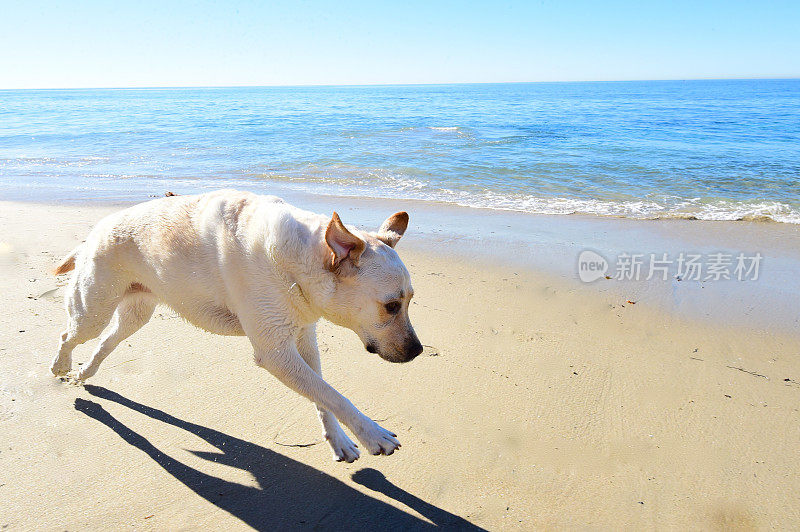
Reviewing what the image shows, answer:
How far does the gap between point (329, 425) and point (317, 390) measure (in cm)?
58

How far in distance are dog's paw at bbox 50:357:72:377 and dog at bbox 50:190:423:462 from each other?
63 centimetres

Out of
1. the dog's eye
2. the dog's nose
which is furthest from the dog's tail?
the dog's nose

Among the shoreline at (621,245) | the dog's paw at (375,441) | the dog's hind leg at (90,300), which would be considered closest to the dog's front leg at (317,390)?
the dog's paw at (375,441)

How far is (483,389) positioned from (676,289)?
11.8 ft

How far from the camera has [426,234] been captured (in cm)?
927

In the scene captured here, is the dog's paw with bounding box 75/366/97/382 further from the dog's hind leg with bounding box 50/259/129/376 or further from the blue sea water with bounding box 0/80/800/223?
the blue sea water with bounding box 0/80/800/223

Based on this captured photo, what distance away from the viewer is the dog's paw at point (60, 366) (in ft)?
14.4

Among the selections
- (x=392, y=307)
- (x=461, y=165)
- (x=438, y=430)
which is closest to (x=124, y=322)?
(x=392, y=307)

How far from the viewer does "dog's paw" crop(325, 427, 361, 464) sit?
12.0ft

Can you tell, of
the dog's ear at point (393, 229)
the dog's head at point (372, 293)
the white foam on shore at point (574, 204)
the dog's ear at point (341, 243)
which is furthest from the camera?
the white foam on shore at point (574, 204)

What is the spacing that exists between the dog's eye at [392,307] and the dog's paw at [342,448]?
44.0 inches

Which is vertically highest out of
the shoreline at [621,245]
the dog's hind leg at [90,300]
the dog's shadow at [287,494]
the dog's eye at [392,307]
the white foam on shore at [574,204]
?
the dog's eye at [392,307]

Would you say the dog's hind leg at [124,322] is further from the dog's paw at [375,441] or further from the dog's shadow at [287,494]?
the dog's paw at [375,441]

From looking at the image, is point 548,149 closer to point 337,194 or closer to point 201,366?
point 337,194
